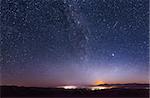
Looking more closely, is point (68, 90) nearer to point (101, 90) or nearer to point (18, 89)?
point (101, 90)

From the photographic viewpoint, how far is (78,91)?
40469 mm

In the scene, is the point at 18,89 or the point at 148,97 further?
the point at 18,89

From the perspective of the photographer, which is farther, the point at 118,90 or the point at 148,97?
the point at 118,90

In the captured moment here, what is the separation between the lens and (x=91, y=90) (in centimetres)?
4078

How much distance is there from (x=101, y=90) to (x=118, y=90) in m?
2.17

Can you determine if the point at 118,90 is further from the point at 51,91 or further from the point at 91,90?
Result: the point at 51,91

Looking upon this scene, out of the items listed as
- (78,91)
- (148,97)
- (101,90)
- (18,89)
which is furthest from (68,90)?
(148,97)

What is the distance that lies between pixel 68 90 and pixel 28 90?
528 centimetres

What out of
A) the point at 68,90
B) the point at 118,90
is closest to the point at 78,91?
the point at 68,90

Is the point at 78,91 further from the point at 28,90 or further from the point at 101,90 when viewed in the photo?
the point at 28,90

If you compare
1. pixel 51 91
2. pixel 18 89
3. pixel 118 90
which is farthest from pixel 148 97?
pixel 18 89

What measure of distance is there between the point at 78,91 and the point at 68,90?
4.03 feet

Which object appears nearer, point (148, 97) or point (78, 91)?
point (148, 97)

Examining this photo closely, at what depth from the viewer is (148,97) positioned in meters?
28.2
